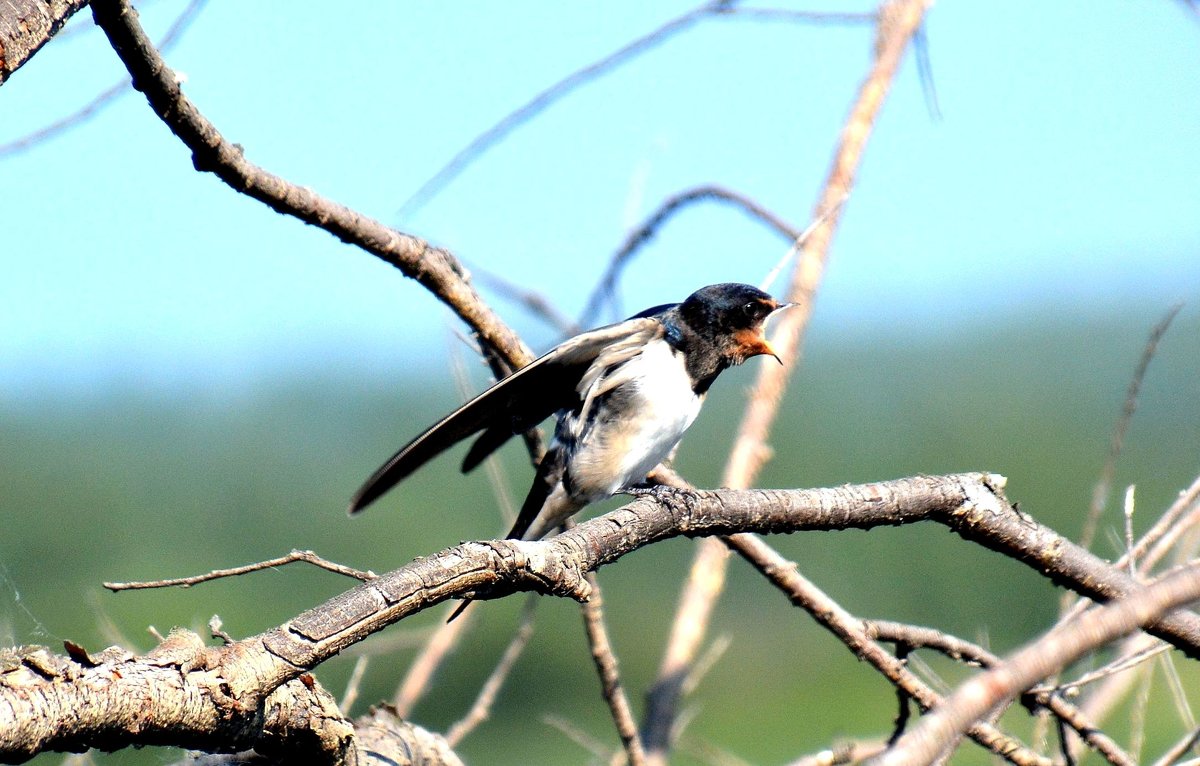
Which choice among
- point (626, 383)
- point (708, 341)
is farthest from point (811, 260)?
point (626, 383)

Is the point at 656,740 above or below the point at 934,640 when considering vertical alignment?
below

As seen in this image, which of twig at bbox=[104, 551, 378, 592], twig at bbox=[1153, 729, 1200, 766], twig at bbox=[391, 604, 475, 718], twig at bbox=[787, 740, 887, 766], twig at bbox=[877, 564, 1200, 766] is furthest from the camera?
twig at bbox=[391, 604, 475, 718]

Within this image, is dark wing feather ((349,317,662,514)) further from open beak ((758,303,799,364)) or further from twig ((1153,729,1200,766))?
twig ((1153,729,1200,766))

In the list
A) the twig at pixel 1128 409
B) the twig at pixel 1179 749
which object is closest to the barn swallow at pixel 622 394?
the twig at pixel 1128 409

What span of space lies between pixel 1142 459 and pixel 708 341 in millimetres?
13180

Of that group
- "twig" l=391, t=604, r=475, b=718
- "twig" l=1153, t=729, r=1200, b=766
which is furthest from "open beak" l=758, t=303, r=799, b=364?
"twig" l=1153, t=729, r=1200, b=766

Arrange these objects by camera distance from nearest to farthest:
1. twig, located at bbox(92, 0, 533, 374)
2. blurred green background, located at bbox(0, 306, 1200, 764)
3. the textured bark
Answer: the textured bark, twig, located at bbox(92, 0, 533, 374), blurred green background, located at bbox(0, 306, 1200, 764)

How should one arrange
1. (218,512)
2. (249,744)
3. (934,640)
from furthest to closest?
(218,512), (934,640), (249,744)

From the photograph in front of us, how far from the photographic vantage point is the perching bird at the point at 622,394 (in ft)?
12.0

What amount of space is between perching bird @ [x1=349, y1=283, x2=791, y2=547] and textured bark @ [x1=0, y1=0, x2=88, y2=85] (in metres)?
1.90

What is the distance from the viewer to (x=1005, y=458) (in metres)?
20.2

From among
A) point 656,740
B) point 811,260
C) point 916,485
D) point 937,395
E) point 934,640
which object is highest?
point 937,395

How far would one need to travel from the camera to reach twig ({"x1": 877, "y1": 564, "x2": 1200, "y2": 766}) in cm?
106

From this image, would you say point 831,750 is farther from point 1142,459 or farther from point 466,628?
point 1142,459
